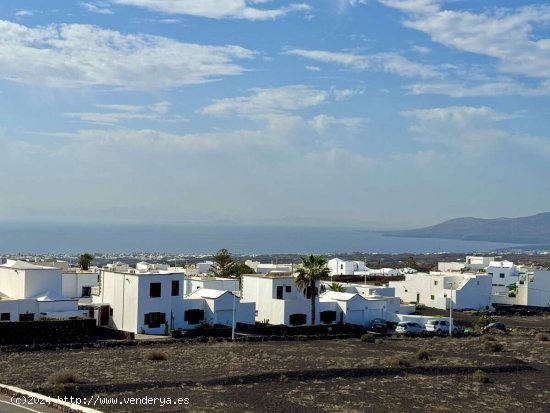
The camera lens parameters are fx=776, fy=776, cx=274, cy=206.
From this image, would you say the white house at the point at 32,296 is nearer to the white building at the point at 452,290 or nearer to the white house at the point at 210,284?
the white house at the point at 210,284

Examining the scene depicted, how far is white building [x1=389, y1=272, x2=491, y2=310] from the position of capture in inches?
2790

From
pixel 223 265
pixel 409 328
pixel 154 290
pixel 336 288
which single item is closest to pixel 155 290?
pixel 154 290

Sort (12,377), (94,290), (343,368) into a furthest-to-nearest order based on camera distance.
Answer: (94,290), (343,368), (12,377)

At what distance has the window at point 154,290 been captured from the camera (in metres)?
45.4

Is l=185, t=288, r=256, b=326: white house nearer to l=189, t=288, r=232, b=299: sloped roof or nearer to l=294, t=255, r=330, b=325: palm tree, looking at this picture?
l=189, t=288, r=232, b=299: sloped roof

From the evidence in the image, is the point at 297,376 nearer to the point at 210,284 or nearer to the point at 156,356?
the point at 156,356

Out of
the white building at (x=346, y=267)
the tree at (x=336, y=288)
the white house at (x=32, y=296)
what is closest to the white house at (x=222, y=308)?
the white house at (x=32, y=296)

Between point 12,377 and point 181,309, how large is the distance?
59.7 ft

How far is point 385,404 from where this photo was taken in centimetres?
2727

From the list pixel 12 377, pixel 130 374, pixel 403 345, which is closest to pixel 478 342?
pixel 403 345

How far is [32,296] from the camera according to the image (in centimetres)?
4572

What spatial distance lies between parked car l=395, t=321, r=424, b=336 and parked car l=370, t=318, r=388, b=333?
125 cm

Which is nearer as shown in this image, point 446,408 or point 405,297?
point 446,408

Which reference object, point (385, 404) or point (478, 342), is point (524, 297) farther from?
point (385, 404)
